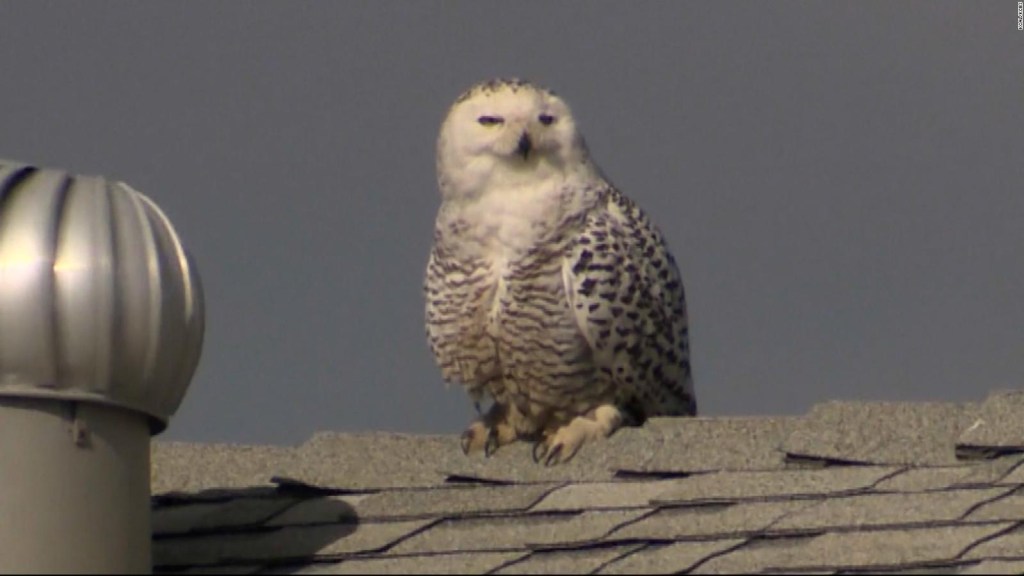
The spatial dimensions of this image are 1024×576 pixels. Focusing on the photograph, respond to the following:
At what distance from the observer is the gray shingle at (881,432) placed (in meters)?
6.54

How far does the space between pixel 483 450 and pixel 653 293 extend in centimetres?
85

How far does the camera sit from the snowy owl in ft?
25.2

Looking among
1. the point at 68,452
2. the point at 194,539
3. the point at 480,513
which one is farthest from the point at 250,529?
the point at 68,452

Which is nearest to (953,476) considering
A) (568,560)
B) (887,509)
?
(887,509)

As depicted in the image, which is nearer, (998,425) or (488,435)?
(998,425)

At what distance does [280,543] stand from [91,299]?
1015 mm

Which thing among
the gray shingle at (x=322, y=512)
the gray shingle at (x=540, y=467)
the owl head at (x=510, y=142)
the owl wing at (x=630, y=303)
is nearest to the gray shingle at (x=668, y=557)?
the gray shingle at (x=540, y=467)

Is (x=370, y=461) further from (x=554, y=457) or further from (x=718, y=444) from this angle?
(x=718, y=444)

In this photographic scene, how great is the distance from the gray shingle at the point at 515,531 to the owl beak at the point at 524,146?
1762 mm

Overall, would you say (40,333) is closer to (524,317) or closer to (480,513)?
(480,513)

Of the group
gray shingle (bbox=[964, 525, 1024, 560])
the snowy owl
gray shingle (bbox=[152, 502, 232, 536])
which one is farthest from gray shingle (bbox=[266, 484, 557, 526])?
gray shingle (bbox=[964, 525, 1024, 560])

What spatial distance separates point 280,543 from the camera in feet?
20.5

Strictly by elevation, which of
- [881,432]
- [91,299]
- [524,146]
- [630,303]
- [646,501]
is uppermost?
[524,146]

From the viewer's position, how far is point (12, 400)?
5461mm
